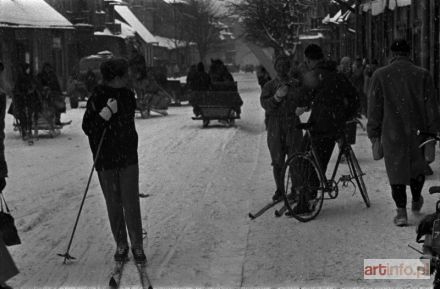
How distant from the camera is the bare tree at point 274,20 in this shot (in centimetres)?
5791

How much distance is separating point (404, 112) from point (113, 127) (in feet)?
9.20

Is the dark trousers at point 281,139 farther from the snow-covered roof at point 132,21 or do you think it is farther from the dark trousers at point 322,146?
the snow-covered roof at point 132,21

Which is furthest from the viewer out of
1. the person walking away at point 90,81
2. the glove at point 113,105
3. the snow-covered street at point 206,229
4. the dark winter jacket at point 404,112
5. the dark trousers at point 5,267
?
the person walking away at point 90,81

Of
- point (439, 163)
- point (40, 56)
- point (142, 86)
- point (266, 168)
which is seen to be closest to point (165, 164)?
point (266, 168)

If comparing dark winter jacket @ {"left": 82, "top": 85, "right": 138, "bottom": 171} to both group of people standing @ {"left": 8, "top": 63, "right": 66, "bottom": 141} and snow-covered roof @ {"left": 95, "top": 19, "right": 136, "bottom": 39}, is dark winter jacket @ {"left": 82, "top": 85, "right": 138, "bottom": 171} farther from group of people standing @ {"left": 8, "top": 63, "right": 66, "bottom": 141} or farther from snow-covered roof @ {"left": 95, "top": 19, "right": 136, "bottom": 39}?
snow-covered roof @ {"left": 95, "top": 19, "right": 136, "bottom": 39}

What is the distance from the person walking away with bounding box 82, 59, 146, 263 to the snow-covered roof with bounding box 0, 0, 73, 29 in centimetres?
2950

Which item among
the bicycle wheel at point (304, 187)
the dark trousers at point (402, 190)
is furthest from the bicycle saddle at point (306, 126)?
the dark trousers at point (402, 190)

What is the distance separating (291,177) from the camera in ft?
28.5

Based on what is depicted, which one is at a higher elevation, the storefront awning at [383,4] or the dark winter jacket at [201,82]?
the storefront awning at [383,4]

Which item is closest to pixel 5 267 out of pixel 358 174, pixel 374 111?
pixel 374 111

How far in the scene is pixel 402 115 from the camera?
26.2 ft

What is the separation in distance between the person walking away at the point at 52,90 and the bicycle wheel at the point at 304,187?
38.3ft

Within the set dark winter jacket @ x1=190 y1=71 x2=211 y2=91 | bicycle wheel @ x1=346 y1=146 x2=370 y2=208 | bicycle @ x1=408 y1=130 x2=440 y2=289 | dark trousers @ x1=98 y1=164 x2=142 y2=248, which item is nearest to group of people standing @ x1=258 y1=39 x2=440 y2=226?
bicycle wheel @ x1=346 y1=146 x2=370 y2=208

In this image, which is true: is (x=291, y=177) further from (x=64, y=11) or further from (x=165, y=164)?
(x=64, y=11)
